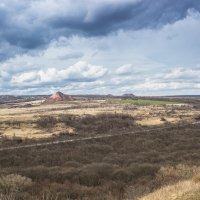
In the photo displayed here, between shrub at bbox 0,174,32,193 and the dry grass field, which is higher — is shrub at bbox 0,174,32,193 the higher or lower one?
the higher one

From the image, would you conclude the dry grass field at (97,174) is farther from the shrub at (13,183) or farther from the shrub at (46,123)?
the shrub at (46,123)

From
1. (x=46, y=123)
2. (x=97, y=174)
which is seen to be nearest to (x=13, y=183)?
(x=97, y=174)

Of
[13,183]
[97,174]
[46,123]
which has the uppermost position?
[13,183]

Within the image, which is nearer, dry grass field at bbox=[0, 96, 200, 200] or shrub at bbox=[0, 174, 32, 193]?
dry grass field at bbox=[0, 96, 200, 200]

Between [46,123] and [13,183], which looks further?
[46,123]

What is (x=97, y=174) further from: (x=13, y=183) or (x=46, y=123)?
(x=46, y=123)

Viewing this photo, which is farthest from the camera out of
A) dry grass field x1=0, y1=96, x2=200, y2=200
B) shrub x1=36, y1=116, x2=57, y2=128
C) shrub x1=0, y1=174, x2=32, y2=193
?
shrub x1=36, y1=116, x2=57, y2=128

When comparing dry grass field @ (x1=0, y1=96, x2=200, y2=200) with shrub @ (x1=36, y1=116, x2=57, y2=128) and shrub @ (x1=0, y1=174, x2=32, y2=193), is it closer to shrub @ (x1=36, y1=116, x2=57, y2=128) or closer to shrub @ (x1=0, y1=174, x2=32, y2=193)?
shrub @ (x1=0, y1=174, x2=32, y2=193)

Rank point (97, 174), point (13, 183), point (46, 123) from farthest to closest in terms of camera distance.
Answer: point (46, 123), point (97, 174), point (13, 183)

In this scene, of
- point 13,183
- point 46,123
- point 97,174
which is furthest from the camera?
point 46,123

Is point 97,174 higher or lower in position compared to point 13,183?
lower

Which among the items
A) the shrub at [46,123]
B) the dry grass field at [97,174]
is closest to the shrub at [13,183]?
the dry grass field at [97,174]

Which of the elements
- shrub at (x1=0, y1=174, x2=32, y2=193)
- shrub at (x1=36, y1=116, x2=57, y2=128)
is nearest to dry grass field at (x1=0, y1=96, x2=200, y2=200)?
shrub at (x1=0, y1=174, x2=32, y2=193)

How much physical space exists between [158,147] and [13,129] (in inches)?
1285
